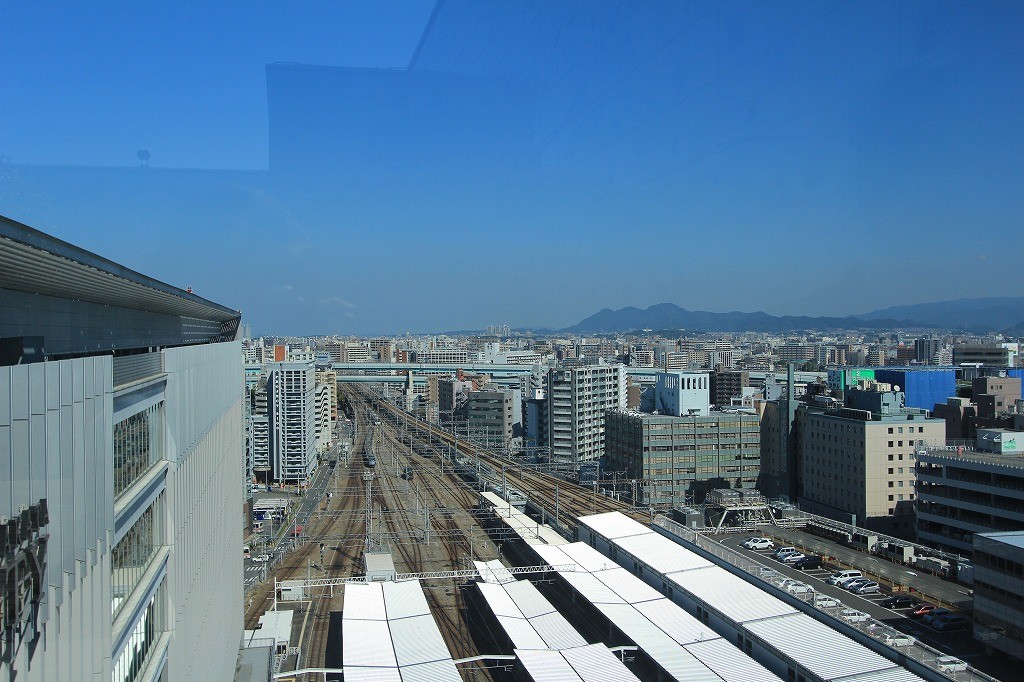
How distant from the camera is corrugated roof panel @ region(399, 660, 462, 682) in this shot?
14.8ft

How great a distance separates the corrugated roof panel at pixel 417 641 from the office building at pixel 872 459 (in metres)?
6.50

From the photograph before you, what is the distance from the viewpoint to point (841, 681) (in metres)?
3.99

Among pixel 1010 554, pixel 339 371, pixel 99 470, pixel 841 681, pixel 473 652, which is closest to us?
pixel 99 470

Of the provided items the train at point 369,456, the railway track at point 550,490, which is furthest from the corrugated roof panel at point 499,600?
the train at point 369,456

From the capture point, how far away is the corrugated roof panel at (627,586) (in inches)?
233

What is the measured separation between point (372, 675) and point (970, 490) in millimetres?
6258

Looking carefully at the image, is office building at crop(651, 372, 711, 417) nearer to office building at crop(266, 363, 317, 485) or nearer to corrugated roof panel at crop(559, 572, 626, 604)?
office building at crop(266, 363, 317, 485)

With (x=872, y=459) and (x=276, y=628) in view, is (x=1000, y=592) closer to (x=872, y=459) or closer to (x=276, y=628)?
(x=276, y=628)

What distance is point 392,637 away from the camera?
5.23 meters

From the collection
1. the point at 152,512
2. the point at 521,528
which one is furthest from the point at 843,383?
the point at 152,512

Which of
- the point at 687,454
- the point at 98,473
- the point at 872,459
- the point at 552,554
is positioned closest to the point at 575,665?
the point at 552,554

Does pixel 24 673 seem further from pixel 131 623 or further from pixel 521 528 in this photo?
pixel 521 528

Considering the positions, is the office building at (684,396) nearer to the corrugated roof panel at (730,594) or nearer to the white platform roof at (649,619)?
the white platform roof at (649,619)

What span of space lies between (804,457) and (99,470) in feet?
37.0
